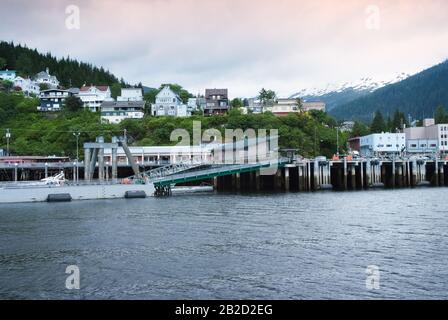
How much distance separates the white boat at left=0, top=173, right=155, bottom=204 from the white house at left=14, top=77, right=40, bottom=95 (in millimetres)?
94892

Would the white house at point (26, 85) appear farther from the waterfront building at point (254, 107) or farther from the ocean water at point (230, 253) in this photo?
the ocean water at point (230, 253)

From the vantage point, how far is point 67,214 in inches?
1886

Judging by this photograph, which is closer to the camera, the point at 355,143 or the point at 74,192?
the point at 74,192

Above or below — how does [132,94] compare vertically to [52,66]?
below

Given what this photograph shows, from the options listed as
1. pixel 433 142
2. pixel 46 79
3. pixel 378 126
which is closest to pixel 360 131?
pixel 378 126

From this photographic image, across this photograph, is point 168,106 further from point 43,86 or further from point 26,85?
point 26,85

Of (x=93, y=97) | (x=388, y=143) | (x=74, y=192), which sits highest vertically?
(x=93, y=97)

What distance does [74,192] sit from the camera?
65.4 meters

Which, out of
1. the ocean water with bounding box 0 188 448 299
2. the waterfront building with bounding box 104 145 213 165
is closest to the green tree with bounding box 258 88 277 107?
the waterfront building with bounding box 104 145 213 165

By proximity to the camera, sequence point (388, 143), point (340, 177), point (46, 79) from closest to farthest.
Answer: point (340, 177), point (388, 143), point (46, 79)

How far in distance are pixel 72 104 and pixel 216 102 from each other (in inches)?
1561

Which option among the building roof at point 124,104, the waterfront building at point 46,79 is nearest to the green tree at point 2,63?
the waterfront building at point 46,79

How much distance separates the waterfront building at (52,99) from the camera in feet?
453

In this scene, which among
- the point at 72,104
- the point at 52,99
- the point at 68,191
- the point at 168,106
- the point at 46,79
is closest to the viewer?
the point at 68,191
